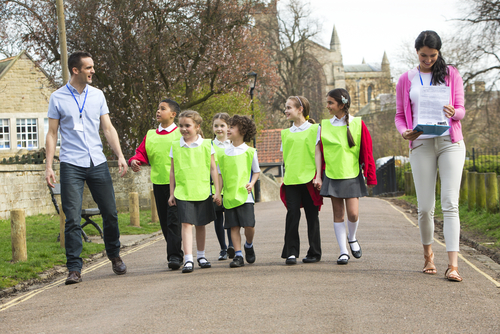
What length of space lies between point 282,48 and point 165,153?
4625 cm

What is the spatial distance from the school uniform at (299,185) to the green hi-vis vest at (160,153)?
4.46 feet

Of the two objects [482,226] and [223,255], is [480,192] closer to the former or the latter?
[482,226]

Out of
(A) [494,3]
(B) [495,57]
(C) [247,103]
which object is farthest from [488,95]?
(C) [247,103]

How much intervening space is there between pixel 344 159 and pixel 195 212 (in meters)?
1.69

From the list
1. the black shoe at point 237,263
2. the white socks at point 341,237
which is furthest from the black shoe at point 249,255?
the white socks at point 341,237

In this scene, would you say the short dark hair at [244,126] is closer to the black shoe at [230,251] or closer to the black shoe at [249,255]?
the black shoe at [249,255]

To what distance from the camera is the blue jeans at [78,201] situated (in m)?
6.06

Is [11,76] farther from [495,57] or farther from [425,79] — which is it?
[425,79]

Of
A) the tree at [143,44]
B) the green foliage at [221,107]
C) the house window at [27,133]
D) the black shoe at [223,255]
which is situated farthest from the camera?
the house window at [27,133]

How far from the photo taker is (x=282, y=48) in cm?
5178

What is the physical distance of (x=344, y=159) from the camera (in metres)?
6.20

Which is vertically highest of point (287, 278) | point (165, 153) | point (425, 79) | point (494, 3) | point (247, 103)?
point (494, 3)

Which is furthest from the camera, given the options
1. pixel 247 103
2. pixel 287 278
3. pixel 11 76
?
pixel 11 76

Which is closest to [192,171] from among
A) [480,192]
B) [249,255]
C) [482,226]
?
[249,255]
